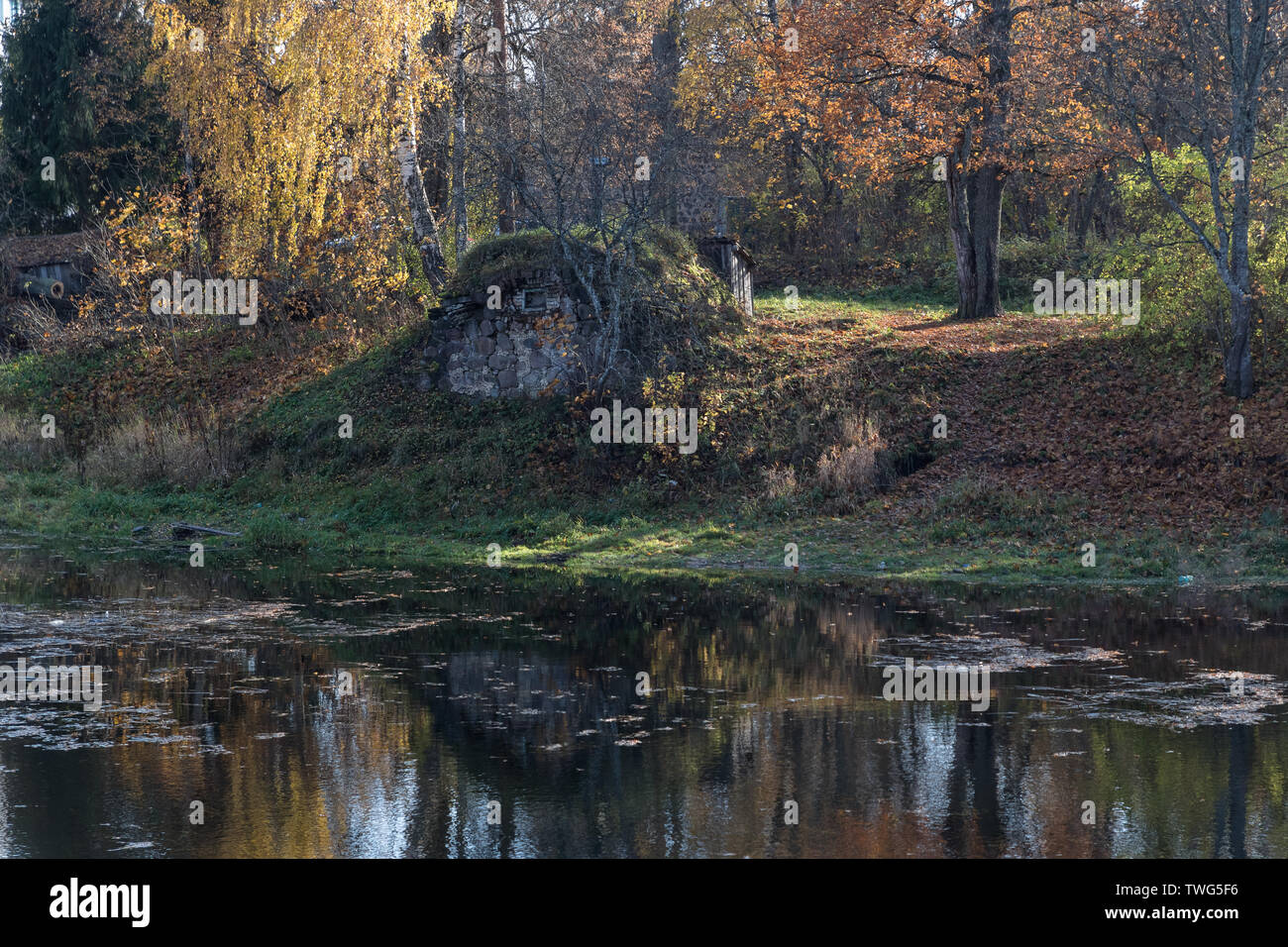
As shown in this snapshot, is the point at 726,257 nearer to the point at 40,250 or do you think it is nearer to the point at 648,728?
the point at 648,728

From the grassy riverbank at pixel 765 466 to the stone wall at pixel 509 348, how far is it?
0.45m

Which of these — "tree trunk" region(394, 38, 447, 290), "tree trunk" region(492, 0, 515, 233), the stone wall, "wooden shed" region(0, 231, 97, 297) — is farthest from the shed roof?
the stone wall

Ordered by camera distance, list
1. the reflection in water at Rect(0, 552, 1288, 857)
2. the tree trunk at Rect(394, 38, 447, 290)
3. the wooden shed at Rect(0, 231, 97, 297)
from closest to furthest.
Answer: the reflection in water at Rect(0, 552, 1288, 857) < the tree trunk at Rect(394, 38, 447, 290) < the wooden shed at Rect(0, 231, 97, 297)

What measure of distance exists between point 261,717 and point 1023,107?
21.5m

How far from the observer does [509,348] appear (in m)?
25.1

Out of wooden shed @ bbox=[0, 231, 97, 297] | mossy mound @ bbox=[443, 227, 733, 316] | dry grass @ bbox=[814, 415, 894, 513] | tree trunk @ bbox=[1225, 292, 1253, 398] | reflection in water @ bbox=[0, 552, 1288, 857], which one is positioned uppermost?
wooden shed @ bbox=[0, 231, 97, 297]

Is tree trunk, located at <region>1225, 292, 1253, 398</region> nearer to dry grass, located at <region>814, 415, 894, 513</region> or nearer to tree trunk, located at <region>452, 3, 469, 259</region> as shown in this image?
dry grass, located at <region>814, 415, 894, 513</region>

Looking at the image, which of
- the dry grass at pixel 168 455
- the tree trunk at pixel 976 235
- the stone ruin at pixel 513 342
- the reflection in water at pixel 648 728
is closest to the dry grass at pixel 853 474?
the reflection in water at pixel 648 728

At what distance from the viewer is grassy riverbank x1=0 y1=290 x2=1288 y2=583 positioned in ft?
62.1

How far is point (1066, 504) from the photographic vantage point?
64.1ft

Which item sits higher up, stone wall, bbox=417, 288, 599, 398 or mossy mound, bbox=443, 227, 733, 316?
mossy mound, bbox=443, 227, 733, 316

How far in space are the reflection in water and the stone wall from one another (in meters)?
8.97
